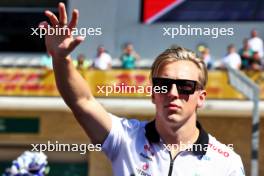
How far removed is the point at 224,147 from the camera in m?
2.75

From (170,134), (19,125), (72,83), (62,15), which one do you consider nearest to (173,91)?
(170,134)

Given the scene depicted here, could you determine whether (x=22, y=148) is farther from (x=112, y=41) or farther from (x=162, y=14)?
Answer: (x=162, y=14)

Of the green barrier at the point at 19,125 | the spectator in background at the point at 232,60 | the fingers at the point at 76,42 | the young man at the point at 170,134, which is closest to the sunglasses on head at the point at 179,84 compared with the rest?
the young man at the point at 170,134

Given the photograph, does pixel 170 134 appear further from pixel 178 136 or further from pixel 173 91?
pixel 173 91

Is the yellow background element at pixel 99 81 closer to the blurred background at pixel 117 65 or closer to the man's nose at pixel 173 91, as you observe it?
the blurred background at pixel 117 65

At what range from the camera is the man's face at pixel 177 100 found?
8.47 ft

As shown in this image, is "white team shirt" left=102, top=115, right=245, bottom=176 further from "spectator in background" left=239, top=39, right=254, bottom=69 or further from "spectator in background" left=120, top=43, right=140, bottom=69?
"spectator in background" left=120, top=43, right=140, bottom=69

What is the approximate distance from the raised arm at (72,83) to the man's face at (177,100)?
0.19 meters

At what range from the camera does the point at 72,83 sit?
8.07ft

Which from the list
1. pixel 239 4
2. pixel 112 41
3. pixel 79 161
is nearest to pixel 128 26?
pixel 112 41

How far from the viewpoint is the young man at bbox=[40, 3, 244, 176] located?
259 centimetres

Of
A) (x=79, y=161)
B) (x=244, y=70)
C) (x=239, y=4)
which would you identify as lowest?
(x=79, y=161)

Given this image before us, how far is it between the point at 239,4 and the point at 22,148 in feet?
22.0

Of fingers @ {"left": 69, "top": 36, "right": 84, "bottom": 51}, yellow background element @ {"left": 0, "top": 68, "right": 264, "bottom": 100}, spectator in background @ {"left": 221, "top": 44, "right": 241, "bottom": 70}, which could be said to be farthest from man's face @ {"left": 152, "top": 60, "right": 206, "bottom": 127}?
spectator in background @ {"left": 221, "top": 44, "right": 241, "bottom": 70}
